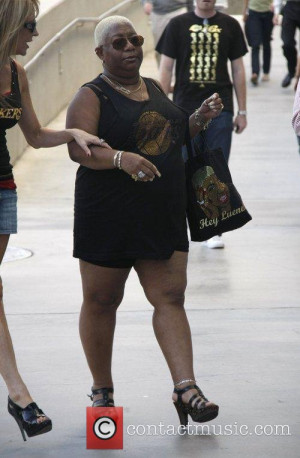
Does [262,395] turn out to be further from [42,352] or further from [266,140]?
[266,140]

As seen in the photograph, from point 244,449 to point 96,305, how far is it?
899mm

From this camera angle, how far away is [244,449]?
15.8 ft

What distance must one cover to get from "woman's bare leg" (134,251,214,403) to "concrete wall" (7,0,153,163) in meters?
7.19

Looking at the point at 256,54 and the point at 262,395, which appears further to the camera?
the point at 256,54

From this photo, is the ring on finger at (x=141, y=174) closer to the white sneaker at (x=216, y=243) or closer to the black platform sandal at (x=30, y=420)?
the black platform sandal at (x=30, y=420)

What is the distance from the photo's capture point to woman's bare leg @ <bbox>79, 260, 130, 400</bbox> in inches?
200

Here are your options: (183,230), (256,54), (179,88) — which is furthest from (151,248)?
(256,54)

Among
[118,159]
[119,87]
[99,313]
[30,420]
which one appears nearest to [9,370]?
[30,420]

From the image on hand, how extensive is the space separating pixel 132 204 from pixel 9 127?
0.61m

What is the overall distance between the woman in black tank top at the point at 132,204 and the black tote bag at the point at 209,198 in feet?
0.44

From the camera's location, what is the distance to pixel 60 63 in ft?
48.2

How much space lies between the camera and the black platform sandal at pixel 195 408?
485 cm

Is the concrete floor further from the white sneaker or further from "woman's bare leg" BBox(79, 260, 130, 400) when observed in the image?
"woman's bare leg" BBox(79, 260, 130, 400)

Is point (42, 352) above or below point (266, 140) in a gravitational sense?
above
